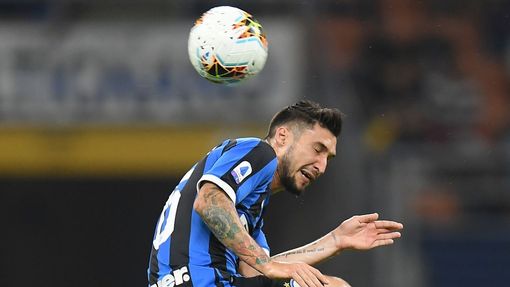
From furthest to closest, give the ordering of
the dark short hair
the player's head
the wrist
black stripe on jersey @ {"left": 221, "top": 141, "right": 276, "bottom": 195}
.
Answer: the wrist, the dark short hair, the player's head, black stripe on jersey @ {"left": 221, "top": 141, "right": 276, "bottom": 195}

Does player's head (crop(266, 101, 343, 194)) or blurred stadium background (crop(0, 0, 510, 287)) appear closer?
player's head (crop(266, 101, 343, 194))

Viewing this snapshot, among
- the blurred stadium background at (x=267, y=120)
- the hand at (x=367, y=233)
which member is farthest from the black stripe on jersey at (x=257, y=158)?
the blurred stadium background at (x=267, y=120)

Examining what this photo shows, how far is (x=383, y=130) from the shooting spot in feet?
43.4

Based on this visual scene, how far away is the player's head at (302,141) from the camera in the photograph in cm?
614

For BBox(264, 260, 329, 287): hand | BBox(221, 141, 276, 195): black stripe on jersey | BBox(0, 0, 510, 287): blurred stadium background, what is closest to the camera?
BBox(264, 260, 329, 287): hand

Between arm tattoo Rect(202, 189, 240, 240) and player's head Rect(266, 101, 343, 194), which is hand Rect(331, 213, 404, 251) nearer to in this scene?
player's head Rect(266, 101, 343, 194)

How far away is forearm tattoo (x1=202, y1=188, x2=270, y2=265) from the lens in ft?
18.5

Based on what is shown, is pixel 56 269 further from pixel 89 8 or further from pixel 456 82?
pixel 456 82

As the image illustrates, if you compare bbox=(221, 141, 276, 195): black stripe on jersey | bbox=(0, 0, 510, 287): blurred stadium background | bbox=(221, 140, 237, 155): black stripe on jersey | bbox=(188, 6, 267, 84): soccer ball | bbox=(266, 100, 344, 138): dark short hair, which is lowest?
bbox=(0, 0, 510, 287): blurred stadium background

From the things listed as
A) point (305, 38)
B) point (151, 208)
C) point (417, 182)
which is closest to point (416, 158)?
point (417, 182)

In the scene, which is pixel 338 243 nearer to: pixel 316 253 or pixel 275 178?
pixel 316 253

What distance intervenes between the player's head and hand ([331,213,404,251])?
1.42 feet

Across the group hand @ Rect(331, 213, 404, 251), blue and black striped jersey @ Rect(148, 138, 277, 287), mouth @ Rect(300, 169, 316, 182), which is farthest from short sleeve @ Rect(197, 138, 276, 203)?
hand @ Rect(331, 213, 404, 251)

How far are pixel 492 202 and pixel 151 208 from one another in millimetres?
4140
